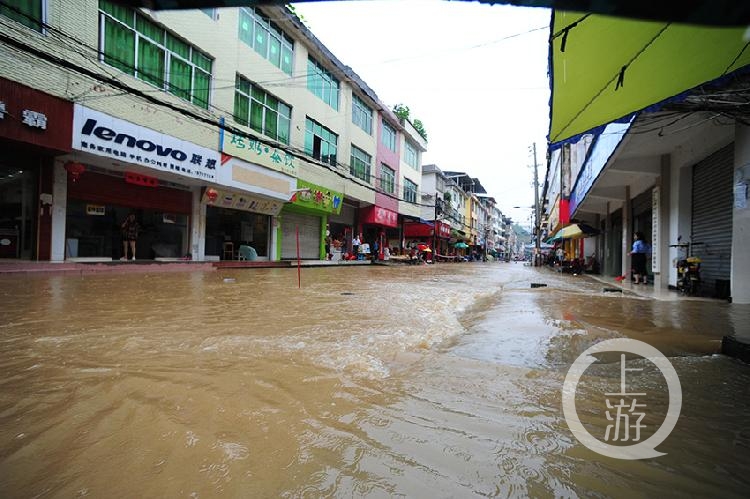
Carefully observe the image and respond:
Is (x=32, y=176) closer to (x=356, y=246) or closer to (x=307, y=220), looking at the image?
(x=307, y=220)

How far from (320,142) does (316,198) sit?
3.26 m

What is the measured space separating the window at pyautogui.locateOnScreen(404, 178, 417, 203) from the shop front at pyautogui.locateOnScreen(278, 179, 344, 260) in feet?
33.5

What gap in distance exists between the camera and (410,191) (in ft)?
102

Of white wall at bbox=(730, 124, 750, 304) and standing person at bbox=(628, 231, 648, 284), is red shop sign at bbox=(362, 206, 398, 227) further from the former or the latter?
white wall at bbox=(730, 124, 750, 304)

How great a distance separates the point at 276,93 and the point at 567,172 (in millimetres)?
21578

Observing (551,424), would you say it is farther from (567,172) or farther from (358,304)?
(567,172)

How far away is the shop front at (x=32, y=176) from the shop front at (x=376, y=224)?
56.9 feet

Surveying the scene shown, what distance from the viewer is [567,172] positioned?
87.8 ft

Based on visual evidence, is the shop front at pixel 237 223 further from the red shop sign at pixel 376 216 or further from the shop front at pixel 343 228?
the red shop sign at pixel 376 216

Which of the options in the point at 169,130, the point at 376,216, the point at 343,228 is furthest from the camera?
the point at 376,216

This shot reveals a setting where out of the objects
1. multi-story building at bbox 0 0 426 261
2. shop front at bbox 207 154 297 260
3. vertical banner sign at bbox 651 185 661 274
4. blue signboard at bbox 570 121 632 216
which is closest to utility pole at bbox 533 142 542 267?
multi-story building at bbox 0 0 426 261

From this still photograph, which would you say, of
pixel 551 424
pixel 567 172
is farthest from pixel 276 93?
pixel 567 172

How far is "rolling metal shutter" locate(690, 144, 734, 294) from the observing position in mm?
6871

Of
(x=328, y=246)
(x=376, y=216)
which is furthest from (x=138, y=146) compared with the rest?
(x=376, y=216)
